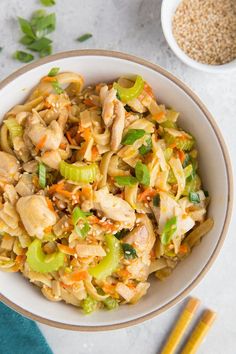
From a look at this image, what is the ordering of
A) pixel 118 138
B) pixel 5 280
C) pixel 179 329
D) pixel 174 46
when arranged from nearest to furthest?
pixel 118 138, pixel 5 280, pixel 174 46, pixel 179 329

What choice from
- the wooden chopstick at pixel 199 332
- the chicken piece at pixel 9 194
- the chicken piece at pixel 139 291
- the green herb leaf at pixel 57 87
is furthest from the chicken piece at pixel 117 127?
the wooden chopstick at pixel 199 332

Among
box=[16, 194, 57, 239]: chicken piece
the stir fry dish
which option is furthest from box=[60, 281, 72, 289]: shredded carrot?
box=[16, 194, 57, 239]: chicken piece

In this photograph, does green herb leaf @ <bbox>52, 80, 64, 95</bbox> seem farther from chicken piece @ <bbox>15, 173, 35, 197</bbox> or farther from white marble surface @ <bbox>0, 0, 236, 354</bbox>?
white marble surface @ <bbox>0, 0, 236, 354</bbox>

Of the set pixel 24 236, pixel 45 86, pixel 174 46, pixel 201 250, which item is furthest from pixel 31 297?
pixel 174 46

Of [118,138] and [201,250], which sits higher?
[118,138]

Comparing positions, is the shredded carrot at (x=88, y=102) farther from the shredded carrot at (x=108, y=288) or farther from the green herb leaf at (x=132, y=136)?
the shredded carrot at (x=108, y=288)

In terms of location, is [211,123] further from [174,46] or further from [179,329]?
[179,329]
